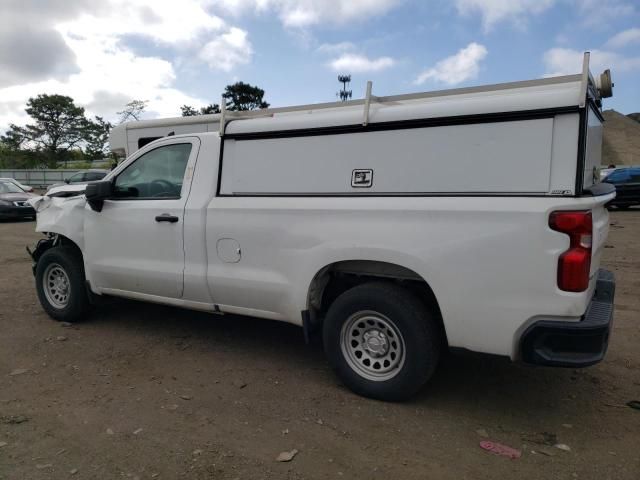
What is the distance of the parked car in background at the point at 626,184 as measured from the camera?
732 inches

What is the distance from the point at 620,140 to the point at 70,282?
224 ft

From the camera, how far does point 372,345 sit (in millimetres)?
3740

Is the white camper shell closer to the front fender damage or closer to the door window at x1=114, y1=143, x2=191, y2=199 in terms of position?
the door window at x1=114, y1=143, x2=191, y2=199

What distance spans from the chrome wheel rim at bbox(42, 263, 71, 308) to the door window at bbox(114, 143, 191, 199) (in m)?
1.36

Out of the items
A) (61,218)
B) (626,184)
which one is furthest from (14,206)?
(626,184)

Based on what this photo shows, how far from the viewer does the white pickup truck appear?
306 centimetres

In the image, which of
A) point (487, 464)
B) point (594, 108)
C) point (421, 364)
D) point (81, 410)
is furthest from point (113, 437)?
point (594, 108)

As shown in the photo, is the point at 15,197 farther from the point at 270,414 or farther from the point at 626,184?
the point at 626,184

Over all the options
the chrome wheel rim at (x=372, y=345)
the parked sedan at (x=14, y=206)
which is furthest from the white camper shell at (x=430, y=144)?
the parked sedan at (x=14, y=206)

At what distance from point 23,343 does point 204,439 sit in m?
2.78

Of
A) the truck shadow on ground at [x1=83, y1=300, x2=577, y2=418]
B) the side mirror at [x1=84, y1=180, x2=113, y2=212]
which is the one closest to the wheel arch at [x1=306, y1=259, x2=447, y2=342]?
the truck shadow on ground at [x1=83, y1=300, x2=577, y2=418]

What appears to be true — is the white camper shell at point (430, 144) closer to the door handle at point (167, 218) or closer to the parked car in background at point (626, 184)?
the door handle at point (167, 218)

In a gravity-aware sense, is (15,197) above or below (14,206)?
above

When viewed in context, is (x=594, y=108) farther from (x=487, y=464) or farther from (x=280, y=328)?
(x=280, y=328)
